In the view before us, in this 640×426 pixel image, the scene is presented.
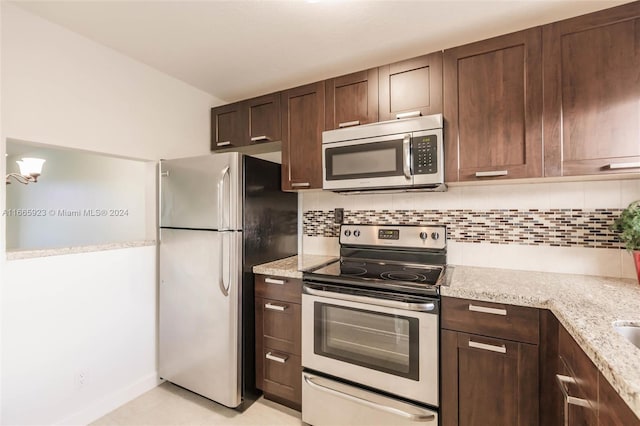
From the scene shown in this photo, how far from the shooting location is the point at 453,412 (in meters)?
1.45

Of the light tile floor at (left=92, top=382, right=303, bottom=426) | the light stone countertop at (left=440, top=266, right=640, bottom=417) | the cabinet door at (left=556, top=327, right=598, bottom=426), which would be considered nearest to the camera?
the light stone countertop at (left=440, top=266, right=640, bottom=417)

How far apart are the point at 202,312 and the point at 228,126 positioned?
1.53 m

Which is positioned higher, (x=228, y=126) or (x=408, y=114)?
(x=228, y=126)

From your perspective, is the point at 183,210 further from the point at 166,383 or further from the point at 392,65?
the point at 392,65

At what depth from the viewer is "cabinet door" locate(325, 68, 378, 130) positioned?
1.96m

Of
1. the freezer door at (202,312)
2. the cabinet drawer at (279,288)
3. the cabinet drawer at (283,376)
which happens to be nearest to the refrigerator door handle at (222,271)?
the freezer door at (202,312)

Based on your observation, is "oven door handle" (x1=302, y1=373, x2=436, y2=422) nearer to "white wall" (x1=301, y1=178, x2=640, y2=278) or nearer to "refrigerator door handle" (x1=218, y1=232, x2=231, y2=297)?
"refrigerator door handle" (x1=218, y1=232, x2=231, y2=297)

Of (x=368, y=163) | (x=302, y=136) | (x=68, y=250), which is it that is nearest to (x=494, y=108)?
(x=368, y=163)

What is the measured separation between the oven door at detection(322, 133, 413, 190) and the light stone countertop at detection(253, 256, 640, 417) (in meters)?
0.62

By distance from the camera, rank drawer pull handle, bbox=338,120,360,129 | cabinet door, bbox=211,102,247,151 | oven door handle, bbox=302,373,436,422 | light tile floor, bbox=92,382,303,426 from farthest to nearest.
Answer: cabinet door, bbox=211,102,247,151, drawer pull handle, bbox=338,120,360,129, light tile floor, bbox=92,382,303,426, oven door handle, bbox=302,373,436,422

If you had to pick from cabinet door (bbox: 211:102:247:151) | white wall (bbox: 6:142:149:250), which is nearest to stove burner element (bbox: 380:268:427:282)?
cabinet door (bbox: 211:102:247:151)

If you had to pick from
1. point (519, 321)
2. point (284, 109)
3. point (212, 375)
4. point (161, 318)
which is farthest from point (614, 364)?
point (161, 318)

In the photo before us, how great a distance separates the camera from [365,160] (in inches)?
74.5

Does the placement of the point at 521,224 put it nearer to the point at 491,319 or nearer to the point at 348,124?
the point at 491,319
